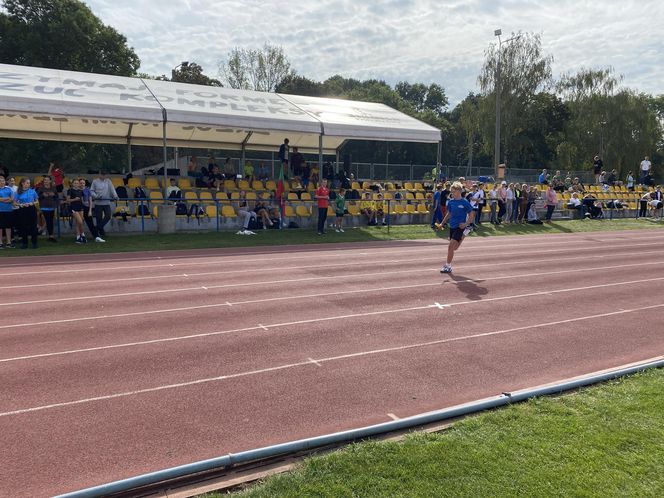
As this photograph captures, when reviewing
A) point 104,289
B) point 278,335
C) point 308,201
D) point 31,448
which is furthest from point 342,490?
point 308,201

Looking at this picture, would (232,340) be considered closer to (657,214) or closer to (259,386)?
(259,386)

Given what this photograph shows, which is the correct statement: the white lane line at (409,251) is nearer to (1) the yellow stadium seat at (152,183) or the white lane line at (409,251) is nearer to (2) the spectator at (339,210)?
(2) the spectator at (339,210)

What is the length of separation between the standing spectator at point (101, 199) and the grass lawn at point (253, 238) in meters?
0.46

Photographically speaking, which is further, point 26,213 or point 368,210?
point 368,210

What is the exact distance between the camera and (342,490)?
12.2ft

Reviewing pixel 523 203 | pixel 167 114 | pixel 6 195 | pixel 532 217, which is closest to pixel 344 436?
pixel 6 195

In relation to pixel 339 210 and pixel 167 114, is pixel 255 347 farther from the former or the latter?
pixel 339 210

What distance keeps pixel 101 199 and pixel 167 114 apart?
12.7 feet

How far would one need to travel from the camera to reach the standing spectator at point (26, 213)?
1480 cm

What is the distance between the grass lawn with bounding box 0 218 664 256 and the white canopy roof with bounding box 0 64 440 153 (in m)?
3.96

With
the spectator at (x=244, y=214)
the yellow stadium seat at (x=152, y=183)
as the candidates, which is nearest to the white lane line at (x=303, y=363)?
the spectator at (x=244, y=214)

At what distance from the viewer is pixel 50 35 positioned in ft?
123

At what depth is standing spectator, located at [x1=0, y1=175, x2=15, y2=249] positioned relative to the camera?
14543 millimetres

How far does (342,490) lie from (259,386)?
228cm
